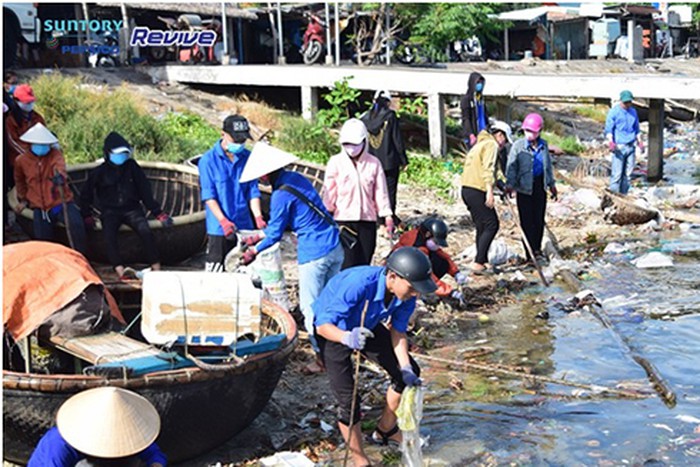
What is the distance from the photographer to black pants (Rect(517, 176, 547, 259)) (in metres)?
10.3

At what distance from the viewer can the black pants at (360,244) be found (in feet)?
25.7

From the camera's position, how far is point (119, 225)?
8664 mm

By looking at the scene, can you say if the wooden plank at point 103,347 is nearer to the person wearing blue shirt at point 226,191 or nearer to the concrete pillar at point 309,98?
the person wearing blue shirt at point 226,191

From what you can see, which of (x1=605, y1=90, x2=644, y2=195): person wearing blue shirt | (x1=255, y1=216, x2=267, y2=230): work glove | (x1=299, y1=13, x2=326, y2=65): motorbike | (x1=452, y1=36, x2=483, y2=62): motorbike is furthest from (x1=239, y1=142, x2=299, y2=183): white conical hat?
(x1=452, y1=36, x2=483, y2=62): motorbike

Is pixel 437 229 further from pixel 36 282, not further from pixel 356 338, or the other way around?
pixel 36 282

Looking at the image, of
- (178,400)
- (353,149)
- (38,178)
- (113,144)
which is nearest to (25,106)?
(38,178)

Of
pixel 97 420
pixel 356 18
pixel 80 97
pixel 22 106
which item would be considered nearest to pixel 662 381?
pixel 97 420

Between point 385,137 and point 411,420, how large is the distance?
17.5 feet

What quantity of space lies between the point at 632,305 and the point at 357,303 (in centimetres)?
503

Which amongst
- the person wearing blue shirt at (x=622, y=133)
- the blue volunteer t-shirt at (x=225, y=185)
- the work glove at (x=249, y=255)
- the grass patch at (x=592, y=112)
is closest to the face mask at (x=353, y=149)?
the blue volunteer t-shirt at (x=225, y=185)

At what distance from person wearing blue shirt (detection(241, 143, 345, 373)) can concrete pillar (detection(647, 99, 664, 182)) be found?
11.5 m

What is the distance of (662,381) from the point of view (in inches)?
275

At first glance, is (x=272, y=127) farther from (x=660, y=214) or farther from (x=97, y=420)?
(x=97, y=420)

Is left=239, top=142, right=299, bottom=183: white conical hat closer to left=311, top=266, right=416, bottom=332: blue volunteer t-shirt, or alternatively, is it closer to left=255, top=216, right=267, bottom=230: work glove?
left=255, top=216, right=267, bottom=230: work glove
